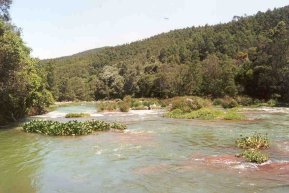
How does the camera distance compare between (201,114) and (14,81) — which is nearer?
(14,81)

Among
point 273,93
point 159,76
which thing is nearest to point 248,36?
point 159,76

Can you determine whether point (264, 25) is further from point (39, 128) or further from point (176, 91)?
point (39, 128)

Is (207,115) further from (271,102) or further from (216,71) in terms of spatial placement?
(216,71)

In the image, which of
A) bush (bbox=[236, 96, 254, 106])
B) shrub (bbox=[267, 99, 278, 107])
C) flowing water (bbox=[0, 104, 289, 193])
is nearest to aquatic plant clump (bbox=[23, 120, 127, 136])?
flowing water (bbox=[0, 104, 289, 193])

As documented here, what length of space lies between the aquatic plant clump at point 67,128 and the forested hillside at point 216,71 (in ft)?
142

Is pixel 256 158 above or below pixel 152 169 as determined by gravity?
above

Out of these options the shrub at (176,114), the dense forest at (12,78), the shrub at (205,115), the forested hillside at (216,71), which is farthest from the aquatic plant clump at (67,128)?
the forested hillside at (216,71)

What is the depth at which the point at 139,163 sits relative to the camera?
2203cm

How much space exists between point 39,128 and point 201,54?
346ft

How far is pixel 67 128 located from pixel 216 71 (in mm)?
55522

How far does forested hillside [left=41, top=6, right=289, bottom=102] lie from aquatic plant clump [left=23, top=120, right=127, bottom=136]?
43.4 metres

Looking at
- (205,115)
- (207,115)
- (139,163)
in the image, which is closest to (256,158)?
(139,163)

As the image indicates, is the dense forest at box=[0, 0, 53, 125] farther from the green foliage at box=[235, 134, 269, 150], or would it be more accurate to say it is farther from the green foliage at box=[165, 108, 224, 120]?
the green foliage at box=[235, 134, 269, 150]

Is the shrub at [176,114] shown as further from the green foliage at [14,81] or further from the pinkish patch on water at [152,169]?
the pinkish patch on water at [152,169]
